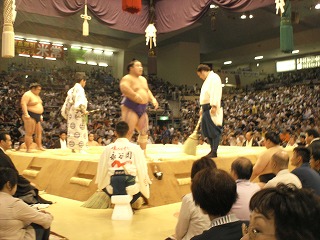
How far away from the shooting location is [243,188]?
1.90 meters

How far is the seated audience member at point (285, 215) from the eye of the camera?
68cm

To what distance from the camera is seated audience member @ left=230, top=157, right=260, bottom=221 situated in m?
1.69

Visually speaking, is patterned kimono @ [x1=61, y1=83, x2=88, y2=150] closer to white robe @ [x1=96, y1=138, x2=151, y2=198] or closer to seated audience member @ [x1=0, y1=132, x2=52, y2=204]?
white robe @ [x1=96, y1=138, x2=151, y2=198]

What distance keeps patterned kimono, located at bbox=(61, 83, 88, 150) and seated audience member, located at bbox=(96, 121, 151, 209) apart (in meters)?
1.79

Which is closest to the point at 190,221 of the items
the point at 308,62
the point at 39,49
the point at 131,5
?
the point at 131,5

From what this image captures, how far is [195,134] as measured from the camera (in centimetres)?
437

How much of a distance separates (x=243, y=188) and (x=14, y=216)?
112 centimetres

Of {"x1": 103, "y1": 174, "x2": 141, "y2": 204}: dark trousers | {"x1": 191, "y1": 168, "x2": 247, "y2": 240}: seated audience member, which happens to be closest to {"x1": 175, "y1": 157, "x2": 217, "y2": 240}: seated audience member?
{"x1": 191, "y1": 168, "x2": 247, "y2": 240}: seated audience member

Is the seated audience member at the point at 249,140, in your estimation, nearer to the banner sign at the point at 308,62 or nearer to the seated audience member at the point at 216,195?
the seated audience member at the point at 216,195

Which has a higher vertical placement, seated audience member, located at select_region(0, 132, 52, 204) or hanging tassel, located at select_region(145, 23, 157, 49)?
hanging tassel, located at select_region(145, 23, 157, 49)

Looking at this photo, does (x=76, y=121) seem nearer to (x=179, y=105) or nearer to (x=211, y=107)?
(x=211, y=107)

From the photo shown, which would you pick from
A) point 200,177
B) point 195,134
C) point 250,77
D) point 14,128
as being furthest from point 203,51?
point 200,177

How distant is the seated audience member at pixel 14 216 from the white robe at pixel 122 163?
1085 millimetres

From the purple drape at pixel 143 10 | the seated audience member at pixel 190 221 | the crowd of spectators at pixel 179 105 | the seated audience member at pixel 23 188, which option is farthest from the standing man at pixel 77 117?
the seated audience member at pixel 190 221
